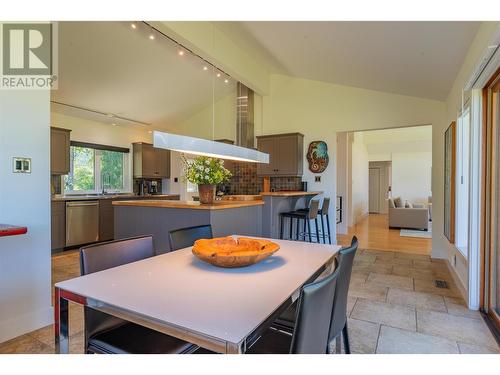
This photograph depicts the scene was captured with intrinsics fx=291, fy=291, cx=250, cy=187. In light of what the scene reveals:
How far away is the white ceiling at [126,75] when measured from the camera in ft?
12.9

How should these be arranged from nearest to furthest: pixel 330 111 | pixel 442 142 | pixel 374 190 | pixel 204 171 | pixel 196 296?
pixel 196 296, pixel 204 171, pixel 442 142, pixel 330 111, pixel 374 190

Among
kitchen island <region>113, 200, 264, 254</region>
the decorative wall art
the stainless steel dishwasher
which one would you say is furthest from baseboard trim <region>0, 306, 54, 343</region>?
the decorative wall art

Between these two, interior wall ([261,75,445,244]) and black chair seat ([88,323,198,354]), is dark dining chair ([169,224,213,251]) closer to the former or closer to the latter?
black chair seat ([88,323,198,354])

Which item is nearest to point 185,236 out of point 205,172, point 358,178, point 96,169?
point 205,172

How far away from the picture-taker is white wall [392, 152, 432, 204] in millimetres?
10625

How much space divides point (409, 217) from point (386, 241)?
189 cm

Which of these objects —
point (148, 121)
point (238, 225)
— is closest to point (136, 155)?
point (148, 121)

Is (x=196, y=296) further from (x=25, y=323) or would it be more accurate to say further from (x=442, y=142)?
(x=442, y=142)

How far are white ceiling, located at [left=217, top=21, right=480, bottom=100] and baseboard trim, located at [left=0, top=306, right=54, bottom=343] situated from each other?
379cm

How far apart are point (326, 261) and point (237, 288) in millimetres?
681

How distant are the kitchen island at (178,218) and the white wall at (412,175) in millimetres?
8837

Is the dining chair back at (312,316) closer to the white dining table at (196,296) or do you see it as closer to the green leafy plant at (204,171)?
the white dining table at (196,296)

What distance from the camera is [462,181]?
10.8 ft
